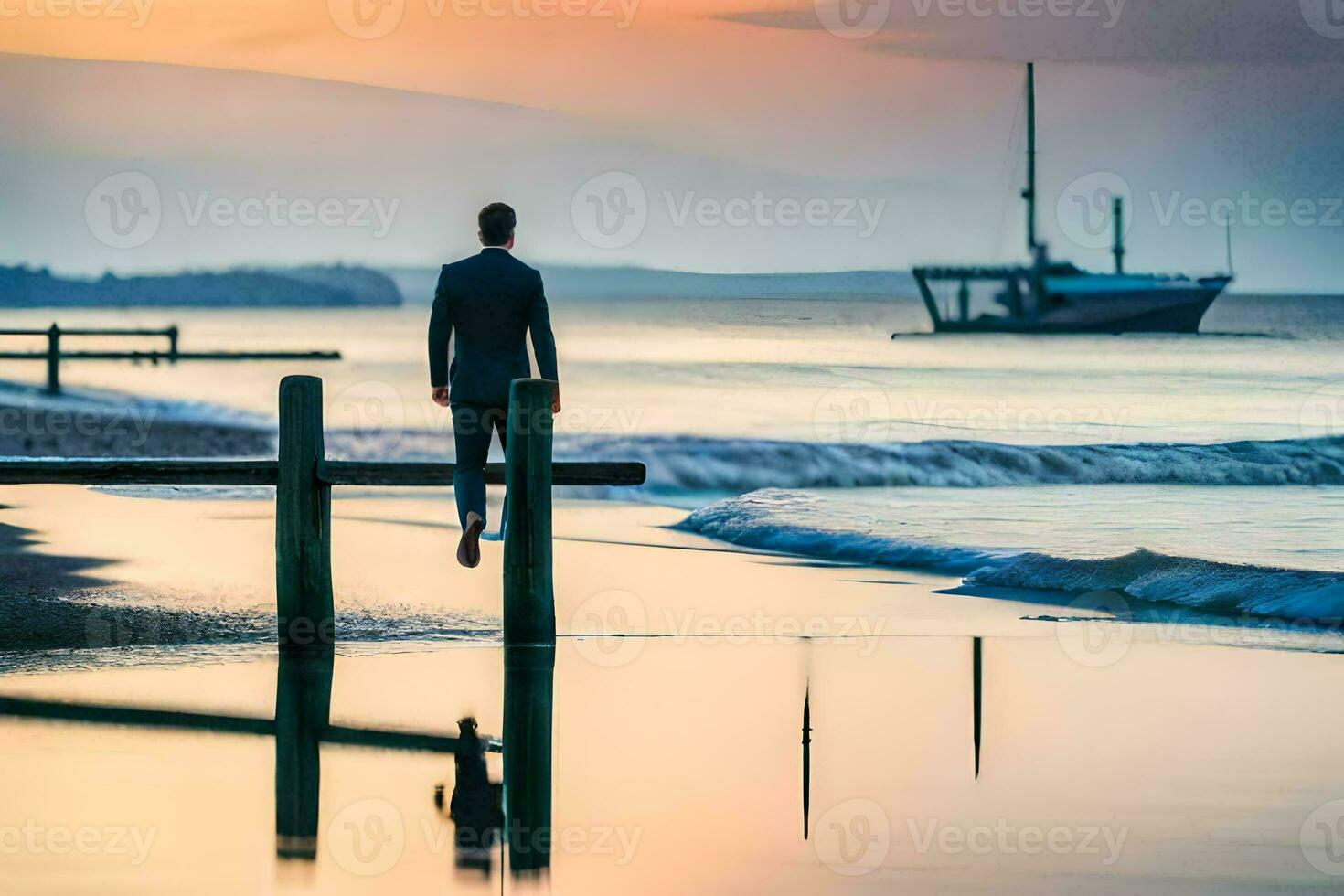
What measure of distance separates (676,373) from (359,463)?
125 feet

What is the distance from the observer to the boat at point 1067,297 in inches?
2808

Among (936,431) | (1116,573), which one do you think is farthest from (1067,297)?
(1116,573)

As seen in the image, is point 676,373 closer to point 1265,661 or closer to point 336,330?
point 336,330

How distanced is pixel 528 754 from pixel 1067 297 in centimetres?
6849

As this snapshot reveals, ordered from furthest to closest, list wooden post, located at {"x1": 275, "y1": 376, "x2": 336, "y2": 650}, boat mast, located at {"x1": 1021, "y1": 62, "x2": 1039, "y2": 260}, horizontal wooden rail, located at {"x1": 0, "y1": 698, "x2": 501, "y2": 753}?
boat mast, located at {"x1": 1021, "y1": 62, "x2": 1039, "y2": 260} < wooden post, located at {"x1": 275, "y1": 376, "x2": 336, "y2": 650} < horizontal wooden rail, located at {"x1": 0, "y1": 698, "x2": 501, "y2": 753}

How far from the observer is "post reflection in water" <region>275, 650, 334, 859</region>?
5090mm

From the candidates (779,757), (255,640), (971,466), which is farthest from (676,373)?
(779,757)

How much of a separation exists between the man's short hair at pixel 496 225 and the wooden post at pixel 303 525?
3.34 feet

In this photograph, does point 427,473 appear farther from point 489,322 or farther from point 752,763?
point 752,763

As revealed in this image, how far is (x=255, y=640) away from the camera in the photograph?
9.22 metres

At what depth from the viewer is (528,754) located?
20.4 feet

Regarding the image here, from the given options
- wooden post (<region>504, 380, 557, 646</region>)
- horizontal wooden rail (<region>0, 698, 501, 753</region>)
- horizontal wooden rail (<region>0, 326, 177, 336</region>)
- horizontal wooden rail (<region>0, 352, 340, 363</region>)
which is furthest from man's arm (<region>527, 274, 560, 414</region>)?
horizontal wooden rail (<region>0, 352, 340, 363</region>)

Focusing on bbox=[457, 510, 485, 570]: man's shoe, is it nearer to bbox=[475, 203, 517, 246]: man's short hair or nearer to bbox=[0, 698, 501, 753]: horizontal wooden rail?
bbox=[475, 203, 517, 246]: man's short hair

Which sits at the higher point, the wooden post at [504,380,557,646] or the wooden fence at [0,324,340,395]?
the wooden fence at [0,324,340,395]
